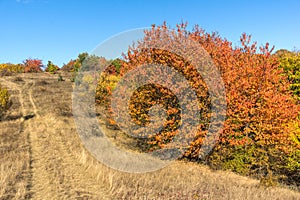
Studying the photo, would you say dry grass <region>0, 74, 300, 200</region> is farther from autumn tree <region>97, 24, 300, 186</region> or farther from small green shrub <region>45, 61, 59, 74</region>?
small green shrub <region>45, 61, 59, 74</region>

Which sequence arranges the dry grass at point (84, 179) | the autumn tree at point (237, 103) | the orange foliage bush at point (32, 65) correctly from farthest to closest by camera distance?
the orange foliage bush at point (32, 65) < the autumn tree at point (237, 103) < the dry grass at point (84, 179)

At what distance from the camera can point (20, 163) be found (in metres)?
12.1

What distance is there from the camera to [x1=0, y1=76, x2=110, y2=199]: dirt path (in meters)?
9.15

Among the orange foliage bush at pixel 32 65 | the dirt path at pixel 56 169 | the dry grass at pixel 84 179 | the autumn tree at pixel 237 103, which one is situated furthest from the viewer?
the orange foliage bush at pixel 32 65

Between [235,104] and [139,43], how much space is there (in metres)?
6.55

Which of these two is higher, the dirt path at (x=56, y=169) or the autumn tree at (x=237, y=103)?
the autumn tree at (x=237, y=103)

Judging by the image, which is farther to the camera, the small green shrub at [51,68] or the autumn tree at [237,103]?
the small green shrub at [51,68]

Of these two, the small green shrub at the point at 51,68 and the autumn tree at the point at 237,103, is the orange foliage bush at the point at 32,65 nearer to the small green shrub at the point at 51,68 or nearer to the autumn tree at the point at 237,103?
the small green shrub at the point at 51,68

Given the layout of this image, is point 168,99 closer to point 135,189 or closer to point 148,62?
point 148,62

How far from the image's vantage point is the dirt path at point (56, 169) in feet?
30.0

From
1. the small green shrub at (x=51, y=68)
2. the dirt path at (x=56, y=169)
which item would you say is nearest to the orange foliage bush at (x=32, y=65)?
the small green shrub at (x=51, y=68)

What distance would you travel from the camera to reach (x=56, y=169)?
1179 cm

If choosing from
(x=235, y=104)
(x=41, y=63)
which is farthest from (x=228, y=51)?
(x=41, y=63)

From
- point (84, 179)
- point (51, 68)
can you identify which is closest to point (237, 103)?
point (84, 179)
